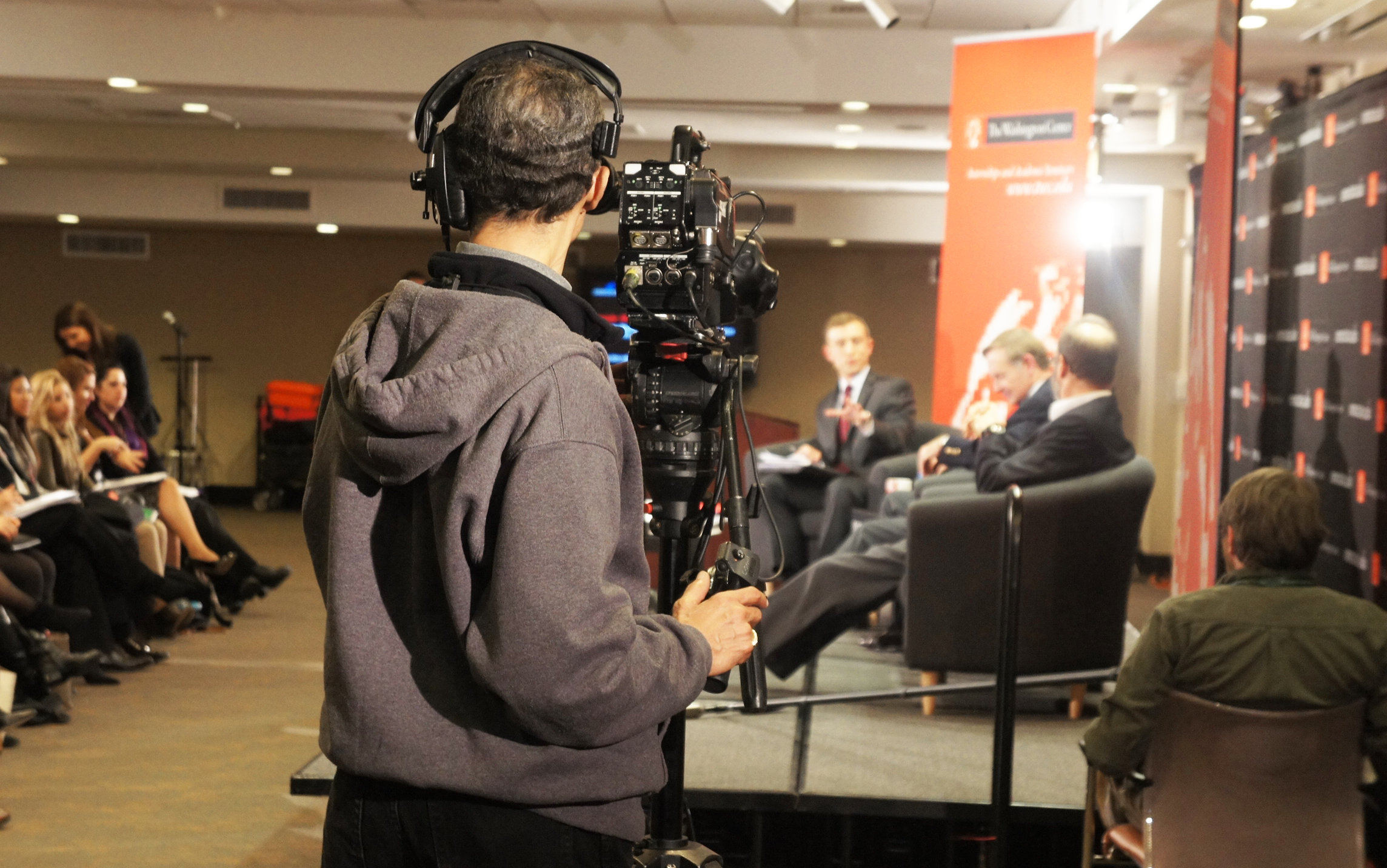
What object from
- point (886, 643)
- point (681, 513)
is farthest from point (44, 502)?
point (681, 513)

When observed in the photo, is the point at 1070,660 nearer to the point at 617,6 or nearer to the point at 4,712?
the point at 4,712

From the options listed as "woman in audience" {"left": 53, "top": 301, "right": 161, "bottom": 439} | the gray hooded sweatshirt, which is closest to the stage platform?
the gray hooded sweatshirt

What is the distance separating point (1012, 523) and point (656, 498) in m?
1.05

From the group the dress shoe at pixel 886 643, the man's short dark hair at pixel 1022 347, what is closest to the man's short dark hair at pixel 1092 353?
the man's short dark hair at pixel 1022 347

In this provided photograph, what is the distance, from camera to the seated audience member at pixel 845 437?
6.14 meters

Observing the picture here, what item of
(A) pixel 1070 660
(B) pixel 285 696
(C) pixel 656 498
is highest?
(C) pixel 656 498

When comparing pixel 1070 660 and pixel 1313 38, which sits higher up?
pixel 1313 38

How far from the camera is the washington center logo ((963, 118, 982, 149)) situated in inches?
177

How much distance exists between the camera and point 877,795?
310 cm

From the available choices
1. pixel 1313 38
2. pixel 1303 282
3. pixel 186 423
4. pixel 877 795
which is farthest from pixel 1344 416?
pixel 186 423

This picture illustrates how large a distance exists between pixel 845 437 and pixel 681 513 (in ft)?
14.7

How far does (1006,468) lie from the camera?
3.97m

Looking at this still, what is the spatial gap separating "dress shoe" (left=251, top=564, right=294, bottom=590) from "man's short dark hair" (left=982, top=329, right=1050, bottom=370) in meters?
3.99

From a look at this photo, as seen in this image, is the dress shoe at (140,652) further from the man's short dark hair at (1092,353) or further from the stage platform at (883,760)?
the man's short dark hair at (1092,353)
